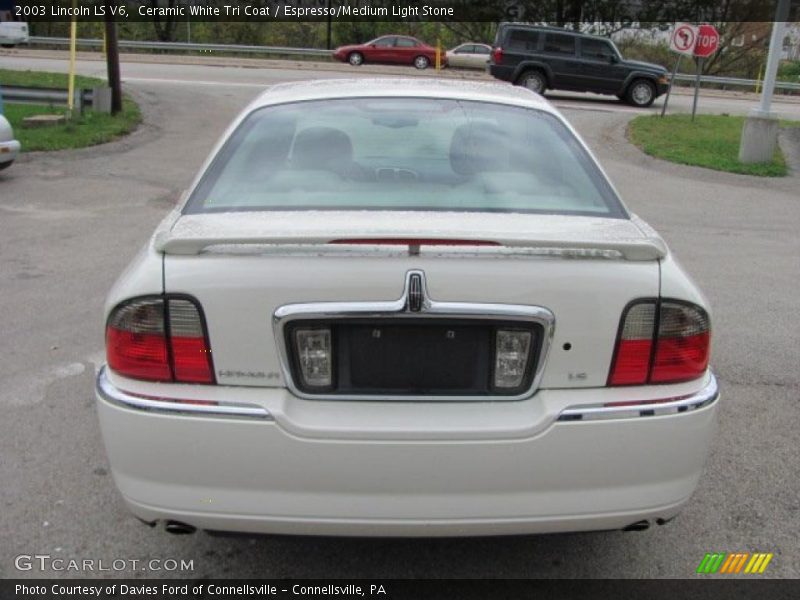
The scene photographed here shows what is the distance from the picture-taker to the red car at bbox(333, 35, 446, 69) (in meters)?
34.1

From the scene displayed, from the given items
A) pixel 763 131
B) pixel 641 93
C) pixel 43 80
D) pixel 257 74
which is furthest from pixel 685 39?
pixel 43 80

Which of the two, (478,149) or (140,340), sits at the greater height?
(478,149)

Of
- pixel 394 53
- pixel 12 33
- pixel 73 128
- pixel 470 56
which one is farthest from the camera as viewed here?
pixel 394 53

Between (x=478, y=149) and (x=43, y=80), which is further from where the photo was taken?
(x=43, y=80)

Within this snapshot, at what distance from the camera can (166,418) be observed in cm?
241

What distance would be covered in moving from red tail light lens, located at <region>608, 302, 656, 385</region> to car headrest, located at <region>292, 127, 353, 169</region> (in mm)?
1416

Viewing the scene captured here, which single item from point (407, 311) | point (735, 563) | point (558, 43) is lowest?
point (735, 563)

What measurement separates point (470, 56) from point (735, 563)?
106 feet

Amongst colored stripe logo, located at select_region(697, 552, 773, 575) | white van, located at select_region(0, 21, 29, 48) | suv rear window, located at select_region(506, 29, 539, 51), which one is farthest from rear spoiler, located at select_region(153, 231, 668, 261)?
white van, located at select_region(0, 21, 29, 48)

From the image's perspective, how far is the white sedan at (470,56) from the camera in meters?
33.3

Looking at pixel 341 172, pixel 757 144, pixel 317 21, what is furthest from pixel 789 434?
pixel 317 21

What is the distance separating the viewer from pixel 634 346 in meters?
2.50

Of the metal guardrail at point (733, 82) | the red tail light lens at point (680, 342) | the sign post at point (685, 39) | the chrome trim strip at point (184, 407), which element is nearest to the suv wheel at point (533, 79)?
the sign post at point (685, 39)

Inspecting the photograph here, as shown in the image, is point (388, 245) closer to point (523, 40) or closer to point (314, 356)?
point (314, 356)
